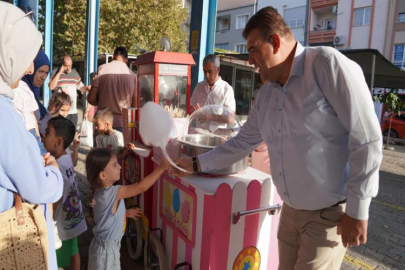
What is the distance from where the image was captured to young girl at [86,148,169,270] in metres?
2.08

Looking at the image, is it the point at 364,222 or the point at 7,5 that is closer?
the point at 7,5

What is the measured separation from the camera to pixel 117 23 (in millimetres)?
14938

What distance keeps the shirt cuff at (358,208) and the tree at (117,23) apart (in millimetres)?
14833

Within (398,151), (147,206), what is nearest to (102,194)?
(147,206)

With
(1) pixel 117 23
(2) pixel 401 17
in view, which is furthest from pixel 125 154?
(2) pixel 401 17

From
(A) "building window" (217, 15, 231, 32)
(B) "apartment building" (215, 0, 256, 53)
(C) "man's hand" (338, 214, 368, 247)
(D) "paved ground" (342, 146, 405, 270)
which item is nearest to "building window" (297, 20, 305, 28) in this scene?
(B) "apartment building" (215, 0, 256, 53)

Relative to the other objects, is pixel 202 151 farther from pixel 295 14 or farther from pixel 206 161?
pixel 295 14

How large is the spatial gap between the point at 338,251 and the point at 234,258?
24.2 inches

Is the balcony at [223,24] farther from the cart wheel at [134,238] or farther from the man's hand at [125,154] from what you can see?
the cart wheel at [134,238]

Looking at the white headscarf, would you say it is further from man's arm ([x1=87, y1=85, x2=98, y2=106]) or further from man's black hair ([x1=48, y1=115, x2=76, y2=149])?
man's arm ([x1=87, y1=85, x2=98, y2=106])

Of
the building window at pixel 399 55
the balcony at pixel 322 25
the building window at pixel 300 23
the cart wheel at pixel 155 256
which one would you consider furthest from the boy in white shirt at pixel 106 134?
the building window at pixel 300 23

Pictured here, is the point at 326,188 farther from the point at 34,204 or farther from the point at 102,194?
the point at 102,194

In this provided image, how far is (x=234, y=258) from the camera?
6.20 ft

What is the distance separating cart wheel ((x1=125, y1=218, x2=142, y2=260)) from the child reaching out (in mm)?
500
